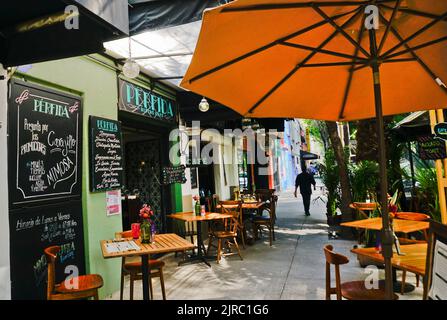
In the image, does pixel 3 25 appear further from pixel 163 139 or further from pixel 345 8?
pixel 163 139

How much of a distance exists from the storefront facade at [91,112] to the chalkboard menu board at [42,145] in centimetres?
13

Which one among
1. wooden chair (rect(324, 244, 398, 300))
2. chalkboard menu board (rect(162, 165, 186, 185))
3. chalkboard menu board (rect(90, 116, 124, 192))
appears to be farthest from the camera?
chalkboard menu board (rect(162, 165, 186, 185))

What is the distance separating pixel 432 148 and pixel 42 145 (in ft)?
16.0

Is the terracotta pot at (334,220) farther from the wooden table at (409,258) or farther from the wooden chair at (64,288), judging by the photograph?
the wooden chair at (64,288)

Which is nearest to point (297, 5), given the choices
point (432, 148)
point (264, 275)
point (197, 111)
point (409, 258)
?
point (409, 258)

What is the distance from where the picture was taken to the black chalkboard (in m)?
3.13

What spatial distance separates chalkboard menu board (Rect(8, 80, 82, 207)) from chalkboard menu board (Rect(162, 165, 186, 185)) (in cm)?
267

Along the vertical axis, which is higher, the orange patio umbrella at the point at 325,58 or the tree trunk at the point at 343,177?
the orange patio umbrella at the point at 325,58

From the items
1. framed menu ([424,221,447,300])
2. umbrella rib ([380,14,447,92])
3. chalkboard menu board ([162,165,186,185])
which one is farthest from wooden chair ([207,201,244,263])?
framed menu ([424,221,447,300])

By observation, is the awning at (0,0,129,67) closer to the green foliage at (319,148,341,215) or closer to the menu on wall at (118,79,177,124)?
the menu on wall at (118,79,177,124)

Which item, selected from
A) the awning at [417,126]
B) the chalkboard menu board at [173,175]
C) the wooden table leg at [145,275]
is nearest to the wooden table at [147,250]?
the wooden table leg at [145,275]

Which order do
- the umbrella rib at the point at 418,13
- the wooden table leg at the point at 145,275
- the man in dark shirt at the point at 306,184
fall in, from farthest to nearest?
the man in dark shirt at the point at 306,184 → the wooden table leg at the point at 145,275 → the umbrella rib at the point at 418,13


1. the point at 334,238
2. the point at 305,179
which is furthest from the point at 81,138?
the point at 305,179

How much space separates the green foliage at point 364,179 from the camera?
6.96 metres
